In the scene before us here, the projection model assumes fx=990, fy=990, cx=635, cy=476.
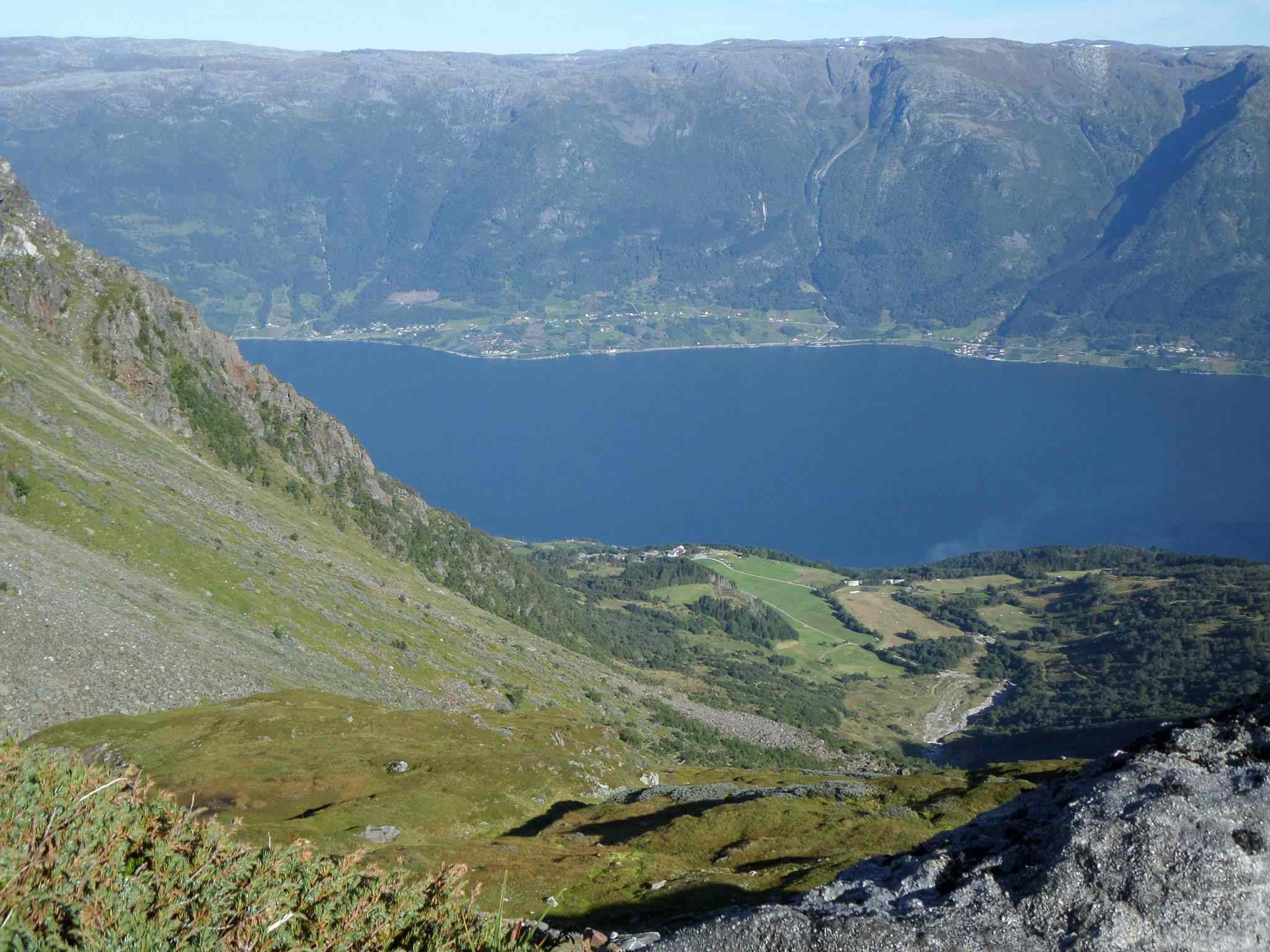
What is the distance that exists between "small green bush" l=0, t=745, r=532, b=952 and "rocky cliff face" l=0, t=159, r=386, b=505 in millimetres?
102335

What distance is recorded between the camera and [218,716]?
2181 inches

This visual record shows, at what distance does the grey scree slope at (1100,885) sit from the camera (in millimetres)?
15195

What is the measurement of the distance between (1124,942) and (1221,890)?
182cm

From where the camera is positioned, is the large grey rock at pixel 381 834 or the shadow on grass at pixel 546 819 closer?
the large grey rock at pixel 381 834

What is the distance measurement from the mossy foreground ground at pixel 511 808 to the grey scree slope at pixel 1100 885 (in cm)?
1158

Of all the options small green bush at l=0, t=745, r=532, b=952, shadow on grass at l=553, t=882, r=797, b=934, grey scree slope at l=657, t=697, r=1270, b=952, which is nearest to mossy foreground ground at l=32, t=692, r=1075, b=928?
shadow on grass at l=553, t=882, r=797, b=934

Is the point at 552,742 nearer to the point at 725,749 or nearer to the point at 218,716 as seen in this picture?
the point at 218,716

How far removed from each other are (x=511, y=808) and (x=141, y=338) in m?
87.2

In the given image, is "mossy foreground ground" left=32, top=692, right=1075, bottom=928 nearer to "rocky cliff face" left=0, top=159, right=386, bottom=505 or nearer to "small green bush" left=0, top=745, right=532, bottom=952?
"small green bush" left=0, top=745, right=532, bottom=952

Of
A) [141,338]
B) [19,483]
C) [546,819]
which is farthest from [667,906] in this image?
[141,338]

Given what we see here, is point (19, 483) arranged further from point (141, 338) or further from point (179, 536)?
point (141, 338)

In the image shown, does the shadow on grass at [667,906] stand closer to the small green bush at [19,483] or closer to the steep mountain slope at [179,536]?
the steep mountain slope at [179,536]

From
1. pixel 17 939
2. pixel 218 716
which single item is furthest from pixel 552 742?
pixel 17 939

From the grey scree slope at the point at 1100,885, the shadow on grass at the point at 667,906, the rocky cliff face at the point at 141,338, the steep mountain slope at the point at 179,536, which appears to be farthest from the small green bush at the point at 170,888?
the rocky cliff face at the point at 141,338
